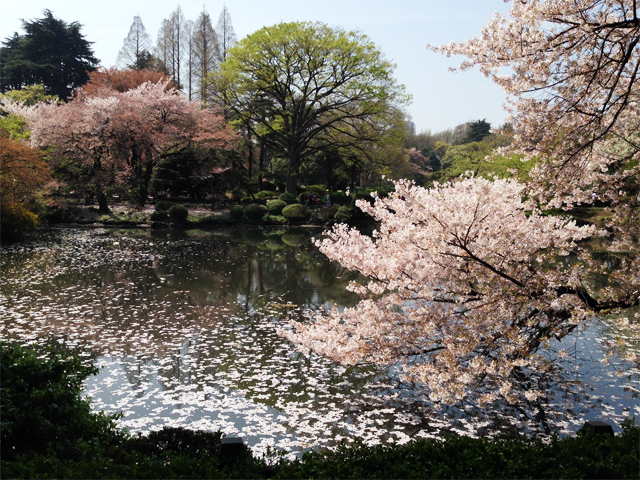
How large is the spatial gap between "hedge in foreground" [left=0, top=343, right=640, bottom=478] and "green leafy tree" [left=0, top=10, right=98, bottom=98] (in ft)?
153

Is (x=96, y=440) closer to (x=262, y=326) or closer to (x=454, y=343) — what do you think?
(x=454, y=343)

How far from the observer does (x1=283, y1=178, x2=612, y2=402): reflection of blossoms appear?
5.25 m

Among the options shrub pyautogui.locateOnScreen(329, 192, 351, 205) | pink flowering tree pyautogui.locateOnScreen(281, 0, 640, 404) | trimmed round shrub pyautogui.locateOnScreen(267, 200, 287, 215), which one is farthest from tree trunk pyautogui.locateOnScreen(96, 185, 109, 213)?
pink flowering tree pyautogui.locateOnScreen(281, 0, 640, 404)

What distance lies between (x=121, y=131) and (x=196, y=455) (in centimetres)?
2688

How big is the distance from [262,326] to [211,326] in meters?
0.98

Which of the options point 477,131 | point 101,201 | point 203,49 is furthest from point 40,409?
point 477,131

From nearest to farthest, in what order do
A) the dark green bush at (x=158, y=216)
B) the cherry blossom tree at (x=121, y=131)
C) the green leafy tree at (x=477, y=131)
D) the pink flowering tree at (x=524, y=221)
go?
the pink flowering tree at (x=524, y=221) → the cherry blossom tree at (x=121, y=131) → the dark green bush at (x=158, y=216) → the green leafy tree at (x=477, y=131)

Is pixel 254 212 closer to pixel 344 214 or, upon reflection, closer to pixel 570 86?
pixel 344 214

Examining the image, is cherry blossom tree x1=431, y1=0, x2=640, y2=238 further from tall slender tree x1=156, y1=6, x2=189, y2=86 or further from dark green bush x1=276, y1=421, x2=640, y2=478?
tall slender tree x1=156, y1=6, x2=189, y2=86

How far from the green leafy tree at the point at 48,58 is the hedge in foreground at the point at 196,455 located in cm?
4663

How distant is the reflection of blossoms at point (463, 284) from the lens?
5.25 m

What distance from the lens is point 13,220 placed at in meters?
20.2

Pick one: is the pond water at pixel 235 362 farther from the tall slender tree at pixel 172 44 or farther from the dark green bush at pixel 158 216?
the tall slender tree at pixel 172 44

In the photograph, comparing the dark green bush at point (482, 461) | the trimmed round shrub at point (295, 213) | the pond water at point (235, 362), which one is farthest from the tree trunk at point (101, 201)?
the dark green bush at point (482, 461)
